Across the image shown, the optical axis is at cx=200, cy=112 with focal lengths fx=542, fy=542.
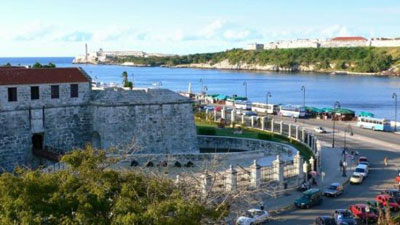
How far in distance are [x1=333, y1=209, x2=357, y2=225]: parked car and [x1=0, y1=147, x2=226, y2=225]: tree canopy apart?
1220cm

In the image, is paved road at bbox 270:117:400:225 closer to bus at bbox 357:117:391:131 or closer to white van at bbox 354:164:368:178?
white van at bbox 354:164:368:178

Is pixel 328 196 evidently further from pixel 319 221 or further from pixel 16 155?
pixel 16 155

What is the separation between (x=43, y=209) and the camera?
1447cm

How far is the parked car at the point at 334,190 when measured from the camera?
108 feet

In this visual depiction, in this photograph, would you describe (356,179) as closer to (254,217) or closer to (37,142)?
(254,217)

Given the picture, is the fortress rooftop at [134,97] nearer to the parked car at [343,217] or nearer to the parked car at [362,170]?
the parked car at [362,170]

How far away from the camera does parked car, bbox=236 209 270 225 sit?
1022 inches

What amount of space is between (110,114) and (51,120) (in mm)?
4104

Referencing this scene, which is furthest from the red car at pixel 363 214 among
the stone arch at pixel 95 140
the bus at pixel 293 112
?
the bus at pixel 293 112

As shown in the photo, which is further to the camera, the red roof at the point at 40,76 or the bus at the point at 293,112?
the bus at the point at 293,112

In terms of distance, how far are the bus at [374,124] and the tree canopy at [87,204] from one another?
5050cm

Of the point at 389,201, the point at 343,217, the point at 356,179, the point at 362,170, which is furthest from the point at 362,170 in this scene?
the point at 343,217

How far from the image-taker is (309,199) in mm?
30500

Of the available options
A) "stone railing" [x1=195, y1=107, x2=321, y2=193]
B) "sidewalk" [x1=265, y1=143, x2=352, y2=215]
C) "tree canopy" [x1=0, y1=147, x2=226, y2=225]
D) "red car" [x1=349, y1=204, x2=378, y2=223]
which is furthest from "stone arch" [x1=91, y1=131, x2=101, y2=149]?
"tree canopy" [x1=0, y1=147, x2=226, y2=225]
